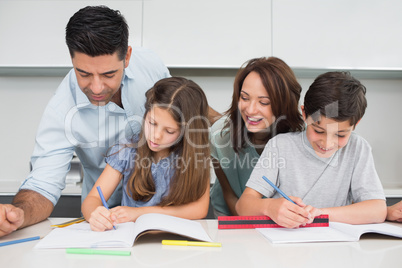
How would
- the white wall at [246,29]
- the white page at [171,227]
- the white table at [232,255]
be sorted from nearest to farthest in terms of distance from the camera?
the white table at [232,255]
the white page at [171,227]
the white wall at [246,29]

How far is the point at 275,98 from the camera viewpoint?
53.0 inches

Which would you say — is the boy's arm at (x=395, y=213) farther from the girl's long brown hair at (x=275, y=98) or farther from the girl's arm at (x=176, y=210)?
the girl's arm at (x=176, y=210)

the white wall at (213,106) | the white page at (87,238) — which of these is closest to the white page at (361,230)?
the white page at (87,238)

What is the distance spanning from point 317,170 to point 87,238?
31.4 inches

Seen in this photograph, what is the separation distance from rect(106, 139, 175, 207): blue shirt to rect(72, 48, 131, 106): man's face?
19 centimetres

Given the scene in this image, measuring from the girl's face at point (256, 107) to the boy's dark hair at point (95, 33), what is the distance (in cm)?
47

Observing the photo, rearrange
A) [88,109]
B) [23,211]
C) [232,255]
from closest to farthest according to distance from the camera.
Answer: [232,255]
[23,211]
[88,109]

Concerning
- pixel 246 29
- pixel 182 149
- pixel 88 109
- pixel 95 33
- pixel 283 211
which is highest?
pixel 246 29

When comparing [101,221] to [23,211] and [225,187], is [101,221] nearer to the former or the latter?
[23,211]

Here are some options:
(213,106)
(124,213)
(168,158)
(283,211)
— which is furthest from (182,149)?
(213,106)

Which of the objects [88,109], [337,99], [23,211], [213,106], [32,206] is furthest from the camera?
[213,106]

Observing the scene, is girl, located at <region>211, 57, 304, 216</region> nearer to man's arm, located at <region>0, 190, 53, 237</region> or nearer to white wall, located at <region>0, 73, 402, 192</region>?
man's arm, located at <region>0, 190, 53, 237</region>

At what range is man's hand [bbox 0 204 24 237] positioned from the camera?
87cm

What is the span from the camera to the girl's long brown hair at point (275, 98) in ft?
4.44
